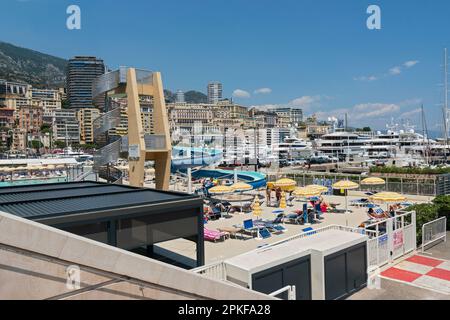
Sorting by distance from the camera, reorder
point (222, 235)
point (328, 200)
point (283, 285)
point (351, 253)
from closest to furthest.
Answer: point (283, 285), point (351, 253), point (222, 235), point (328, 200)

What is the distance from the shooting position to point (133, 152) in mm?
17953

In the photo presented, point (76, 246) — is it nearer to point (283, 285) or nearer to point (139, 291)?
point (139, 291)

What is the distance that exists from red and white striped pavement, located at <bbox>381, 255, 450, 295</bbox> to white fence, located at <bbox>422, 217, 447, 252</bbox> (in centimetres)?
122

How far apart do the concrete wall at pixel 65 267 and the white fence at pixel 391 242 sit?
817cm

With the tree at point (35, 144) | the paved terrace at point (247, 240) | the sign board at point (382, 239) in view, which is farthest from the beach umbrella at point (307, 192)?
the tree at point (35, 144)

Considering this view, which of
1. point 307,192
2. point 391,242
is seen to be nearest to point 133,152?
point 307,192

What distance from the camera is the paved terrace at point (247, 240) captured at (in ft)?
44.7

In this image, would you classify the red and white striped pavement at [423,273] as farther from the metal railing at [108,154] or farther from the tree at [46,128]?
the tree at [46,128]

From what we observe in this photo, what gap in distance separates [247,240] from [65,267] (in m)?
12.1

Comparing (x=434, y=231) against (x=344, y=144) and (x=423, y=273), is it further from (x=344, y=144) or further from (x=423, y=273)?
(x=344, y=144)

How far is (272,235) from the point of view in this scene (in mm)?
16375

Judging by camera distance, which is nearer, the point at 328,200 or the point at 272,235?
the point at 272,235
